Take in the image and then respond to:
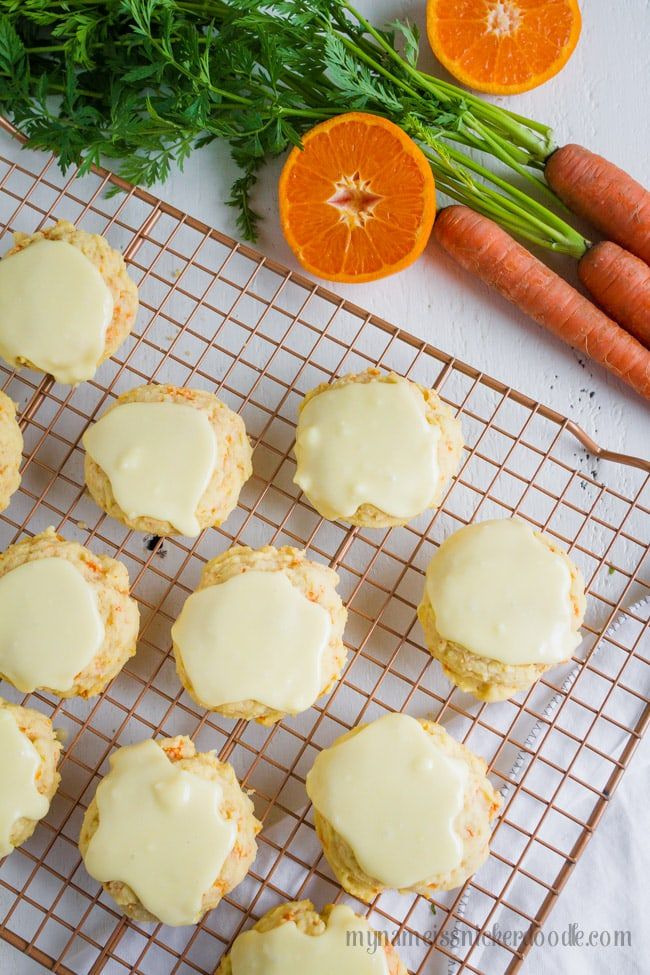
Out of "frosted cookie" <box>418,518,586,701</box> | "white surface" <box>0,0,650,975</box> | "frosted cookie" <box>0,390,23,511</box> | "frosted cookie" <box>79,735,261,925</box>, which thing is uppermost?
"white surface" <box>0,0,650,975</box>

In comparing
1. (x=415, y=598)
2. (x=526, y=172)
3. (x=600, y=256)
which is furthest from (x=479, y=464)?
(x=526, y=172)

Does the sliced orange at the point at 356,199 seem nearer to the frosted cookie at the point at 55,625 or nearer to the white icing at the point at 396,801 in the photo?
the frosted cookie at the point at 55,625

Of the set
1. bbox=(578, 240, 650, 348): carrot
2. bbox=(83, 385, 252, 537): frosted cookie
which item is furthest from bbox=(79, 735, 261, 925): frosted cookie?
bbox=(578, 240, 650, 348): carrot

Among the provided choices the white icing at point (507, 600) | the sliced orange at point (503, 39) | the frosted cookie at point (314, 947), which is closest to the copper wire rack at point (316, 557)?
the frosted cookie at point (314, 947)

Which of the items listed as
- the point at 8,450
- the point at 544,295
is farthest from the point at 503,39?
the point at 8,450

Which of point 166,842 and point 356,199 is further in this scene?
point 356,199

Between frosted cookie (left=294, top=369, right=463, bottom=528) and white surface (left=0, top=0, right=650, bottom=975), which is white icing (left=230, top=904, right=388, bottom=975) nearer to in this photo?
frosted cookie (left=294, top=369, right=463, bottom=528)

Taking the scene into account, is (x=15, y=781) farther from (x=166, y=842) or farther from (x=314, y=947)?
(x=314, y=947)
